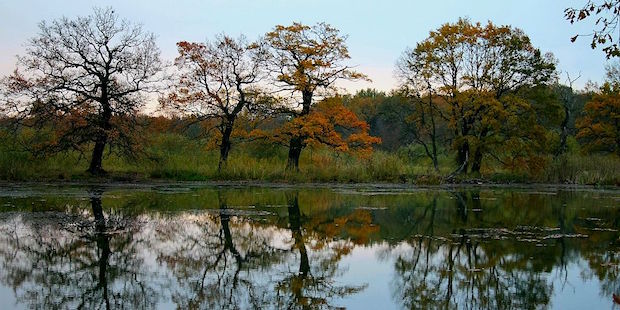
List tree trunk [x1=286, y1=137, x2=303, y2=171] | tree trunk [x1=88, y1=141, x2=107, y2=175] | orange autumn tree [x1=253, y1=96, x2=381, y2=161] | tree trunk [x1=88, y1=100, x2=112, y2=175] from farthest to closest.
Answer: tree trunk [x1=286, y1=137, x2=303, y2=171] → orange autumn tree [x1=253, y1=96, x2=381, y2=161] → tree trunk [x1=88, y1=141, x2=107, y2=175] → tree trunk [x1=88, y1=100, x2=112, y2=175]

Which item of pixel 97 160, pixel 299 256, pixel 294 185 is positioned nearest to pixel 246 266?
pixel 299 256

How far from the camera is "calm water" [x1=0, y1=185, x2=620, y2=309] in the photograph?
7.74 meters

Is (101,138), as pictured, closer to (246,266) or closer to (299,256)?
(299,256)

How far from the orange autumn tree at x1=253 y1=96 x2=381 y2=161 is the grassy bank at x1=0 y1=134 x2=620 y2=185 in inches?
35.4

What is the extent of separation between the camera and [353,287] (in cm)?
841

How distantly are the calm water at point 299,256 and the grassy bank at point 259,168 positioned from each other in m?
8.95

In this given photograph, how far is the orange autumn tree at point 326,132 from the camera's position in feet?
106

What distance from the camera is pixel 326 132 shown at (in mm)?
32750

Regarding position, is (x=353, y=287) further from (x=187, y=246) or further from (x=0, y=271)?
(x=0, y=271)

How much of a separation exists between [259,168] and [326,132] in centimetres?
422

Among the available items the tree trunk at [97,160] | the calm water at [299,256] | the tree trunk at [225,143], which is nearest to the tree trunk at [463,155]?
the tree trunk at [225,143]

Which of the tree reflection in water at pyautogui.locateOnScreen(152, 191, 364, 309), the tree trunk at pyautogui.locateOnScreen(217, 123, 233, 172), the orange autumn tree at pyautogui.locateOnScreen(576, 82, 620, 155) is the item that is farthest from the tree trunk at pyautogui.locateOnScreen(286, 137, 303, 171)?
the orange autumn tree at pyautogui.locateOnScreen(576, 82, 620, 155)

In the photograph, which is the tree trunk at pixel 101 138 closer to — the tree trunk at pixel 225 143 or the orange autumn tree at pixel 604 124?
the tree trunk at pixel 225 143

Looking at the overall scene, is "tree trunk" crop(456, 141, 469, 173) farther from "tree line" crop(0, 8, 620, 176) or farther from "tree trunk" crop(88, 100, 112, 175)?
"tree trunk" crop(88, 100, 112, 175)
